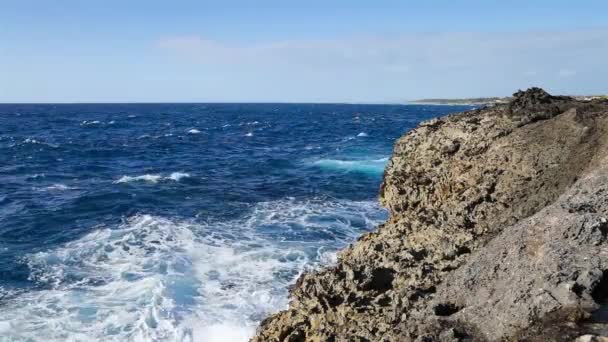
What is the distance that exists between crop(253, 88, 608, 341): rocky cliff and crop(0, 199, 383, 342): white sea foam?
5384 millimetres

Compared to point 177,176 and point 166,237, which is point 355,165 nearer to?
point 177,176

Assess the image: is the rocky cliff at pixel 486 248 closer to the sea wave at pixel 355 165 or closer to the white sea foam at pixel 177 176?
the sea wave at pixel 355 165

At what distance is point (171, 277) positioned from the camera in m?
17.6

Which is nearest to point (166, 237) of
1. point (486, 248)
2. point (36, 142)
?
point (486, 248)

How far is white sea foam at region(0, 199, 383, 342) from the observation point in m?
14.0

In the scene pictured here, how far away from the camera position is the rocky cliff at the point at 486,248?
20.4 ft

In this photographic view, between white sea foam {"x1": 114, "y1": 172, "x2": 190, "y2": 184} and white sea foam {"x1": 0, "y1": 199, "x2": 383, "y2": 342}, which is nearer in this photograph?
white sea foam {"x1": 0, "y1": 199, "x2": 383, "y2": 342}

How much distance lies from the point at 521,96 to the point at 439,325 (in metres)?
10.5

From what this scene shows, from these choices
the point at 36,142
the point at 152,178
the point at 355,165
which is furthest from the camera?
the point at 36,142

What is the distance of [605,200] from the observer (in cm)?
779

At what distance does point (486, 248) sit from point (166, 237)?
55.5 feet

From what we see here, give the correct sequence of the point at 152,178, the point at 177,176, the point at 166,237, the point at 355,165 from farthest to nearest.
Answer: the point at 355,165 → the point at 177,176 → the point at 152,178 → the point at 166,237

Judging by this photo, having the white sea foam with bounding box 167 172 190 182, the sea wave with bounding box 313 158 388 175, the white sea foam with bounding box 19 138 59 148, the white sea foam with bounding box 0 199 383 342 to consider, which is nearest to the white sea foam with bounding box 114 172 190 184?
the white sea foam with bounding box 167 172 190 182

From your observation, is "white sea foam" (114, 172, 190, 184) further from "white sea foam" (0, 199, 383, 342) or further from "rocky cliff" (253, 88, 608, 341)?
"rocky cliff" (253, 88, 608, 341)
